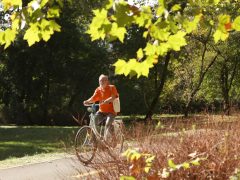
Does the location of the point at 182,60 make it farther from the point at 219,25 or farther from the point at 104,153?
the point at 219,25

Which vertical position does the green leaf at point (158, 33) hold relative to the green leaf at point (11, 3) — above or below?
below

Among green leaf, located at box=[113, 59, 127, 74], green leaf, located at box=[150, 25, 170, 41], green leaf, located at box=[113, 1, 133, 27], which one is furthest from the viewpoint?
green leaf, located at box=[150, 25, 170, 41]

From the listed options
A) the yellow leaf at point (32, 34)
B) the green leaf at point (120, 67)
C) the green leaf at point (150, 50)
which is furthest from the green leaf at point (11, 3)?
the green leaf at point (150, 50)

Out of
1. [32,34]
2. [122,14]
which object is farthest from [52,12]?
[122,14]

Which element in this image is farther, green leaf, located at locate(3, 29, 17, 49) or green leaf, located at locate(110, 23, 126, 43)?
green leaf, located at locate(3, 29, 17, 49)

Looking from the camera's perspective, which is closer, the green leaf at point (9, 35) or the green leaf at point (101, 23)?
the green leaf at point (101, 23)

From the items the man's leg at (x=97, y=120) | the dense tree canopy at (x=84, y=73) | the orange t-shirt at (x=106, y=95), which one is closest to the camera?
the man's leg at (x=97, y=120)

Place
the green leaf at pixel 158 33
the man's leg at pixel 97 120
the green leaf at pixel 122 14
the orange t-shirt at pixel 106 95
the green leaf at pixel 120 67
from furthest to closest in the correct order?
the orange t-shirt at pixel 106 95 → the man's leg at pixel 97 120 → the green leaf at pixel 158 33 → the green leaf at pixel 120 67 → the green leaf at pixel 122 14

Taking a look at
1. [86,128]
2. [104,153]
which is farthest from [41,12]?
[86,128]

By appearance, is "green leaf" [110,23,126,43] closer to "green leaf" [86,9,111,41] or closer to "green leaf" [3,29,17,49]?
"green leaf" [86,9,111,41]

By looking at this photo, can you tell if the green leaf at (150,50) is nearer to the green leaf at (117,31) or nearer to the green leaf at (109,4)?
the green leaf at (117,31)

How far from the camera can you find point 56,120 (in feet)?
116

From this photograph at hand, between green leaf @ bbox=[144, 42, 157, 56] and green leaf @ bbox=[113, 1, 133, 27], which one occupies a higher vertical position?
green leaf @ bbox=[113, 1, 133, 27]

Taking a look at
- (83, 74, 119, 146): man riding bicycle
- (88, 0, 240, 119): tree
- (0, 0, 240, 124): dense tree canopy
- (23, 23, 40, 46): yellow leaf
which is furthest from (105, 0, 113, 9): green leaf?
(0, 0, 240, 124): dense tree canopy
